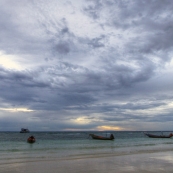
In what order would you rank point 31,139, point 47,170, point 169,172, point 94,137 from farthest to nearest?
point 94,137
point 31,139
point 47,170
point 169,172

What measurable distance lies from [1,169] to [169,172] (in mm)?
10798

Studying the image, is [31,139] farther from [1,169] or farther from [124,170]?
[124,170]

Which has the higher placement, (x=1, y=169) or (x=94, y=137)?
(x=94, y=137)

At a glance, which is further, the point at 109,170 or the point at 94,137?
the point at 94,137

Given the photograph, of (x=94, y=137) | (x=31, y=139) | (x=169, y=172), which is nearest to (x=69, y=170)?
(x=169, y=172)

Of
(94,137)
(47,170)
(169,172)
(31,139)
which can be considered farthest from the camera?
(94,137)

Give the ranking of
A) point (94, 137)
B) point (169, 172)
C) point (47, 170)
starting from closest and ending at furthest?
point (169, 172), point (47, 170), point (94, 137)

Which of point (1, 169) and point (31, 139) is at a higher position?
point (31, 139)

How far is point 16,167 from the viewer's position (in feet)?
51.7

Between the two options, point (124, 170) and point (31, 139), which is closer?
point (124, 170)

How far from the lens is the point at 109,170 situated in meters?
14.6

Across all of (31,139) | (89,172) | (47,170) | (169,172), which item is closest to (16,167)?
(47,170)

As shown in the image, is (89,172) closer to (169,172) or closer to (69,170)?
(69,170)

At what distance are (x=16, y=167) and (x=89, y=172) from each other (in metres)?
5.40
